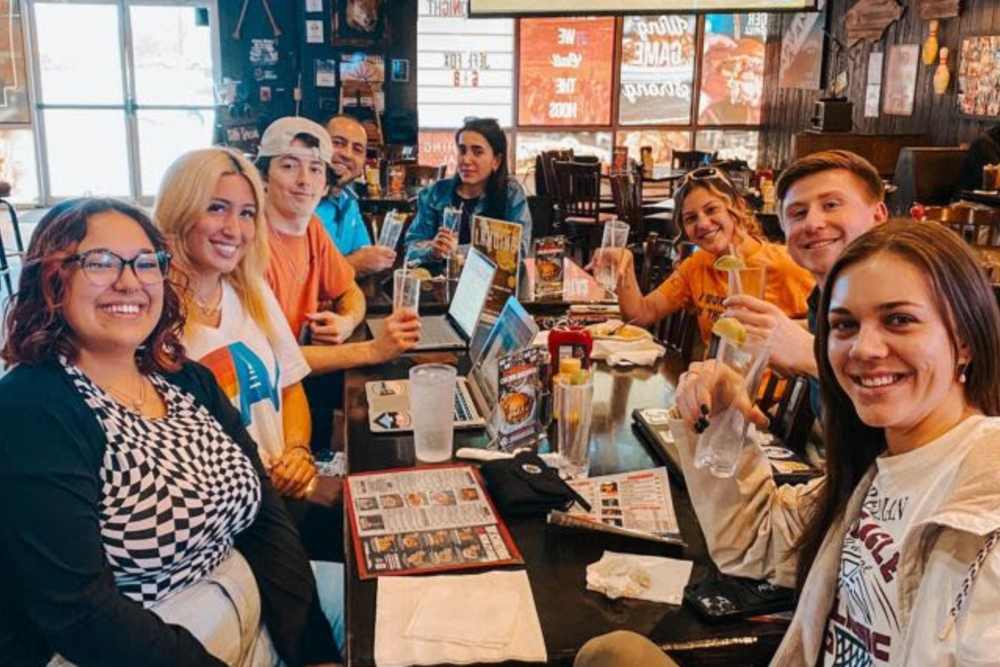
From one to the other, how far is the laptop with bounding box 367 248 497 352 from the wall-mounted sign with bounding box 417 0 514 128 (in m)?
7.07

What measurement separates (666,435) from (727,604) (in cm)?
66

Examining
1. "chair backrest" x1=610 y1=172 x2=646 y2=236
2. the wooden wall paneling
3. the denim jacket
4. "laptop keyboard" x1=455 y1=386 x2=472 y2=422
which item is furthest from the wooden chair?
"laptop keyboard" x1=455 y1=386 x2=472 y2=422

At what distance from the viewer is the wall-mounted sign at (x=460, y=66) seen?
978 cm

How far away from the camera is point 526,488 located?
5.52 feet

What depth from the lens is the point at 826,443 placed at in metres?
1.41

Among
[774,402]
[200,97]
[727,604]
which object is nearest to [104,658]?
[727,604]

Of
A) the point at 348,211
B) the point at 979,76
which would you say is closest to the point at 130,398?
the point at 348,211

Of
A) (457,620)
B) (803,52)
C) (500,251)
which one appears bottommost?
(457,620)

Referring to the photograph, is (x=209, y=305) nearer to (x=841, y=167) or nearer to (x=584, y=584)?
(x=584, y=584)

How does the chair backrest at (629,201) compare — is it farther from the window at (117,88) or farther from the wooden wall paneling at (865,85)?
the window at (117,88)

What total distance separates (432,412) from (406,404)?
0.36 meters

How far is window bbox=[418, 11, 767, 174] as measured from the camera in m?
9.90

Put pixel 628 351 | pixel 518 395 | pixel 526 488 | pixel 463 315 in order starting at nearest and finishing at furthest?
pixel 526 488, pixel 518 395, pixel 628 351, pixel 463 315

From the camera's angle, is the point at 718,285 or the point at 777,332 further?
the point at 718,285
